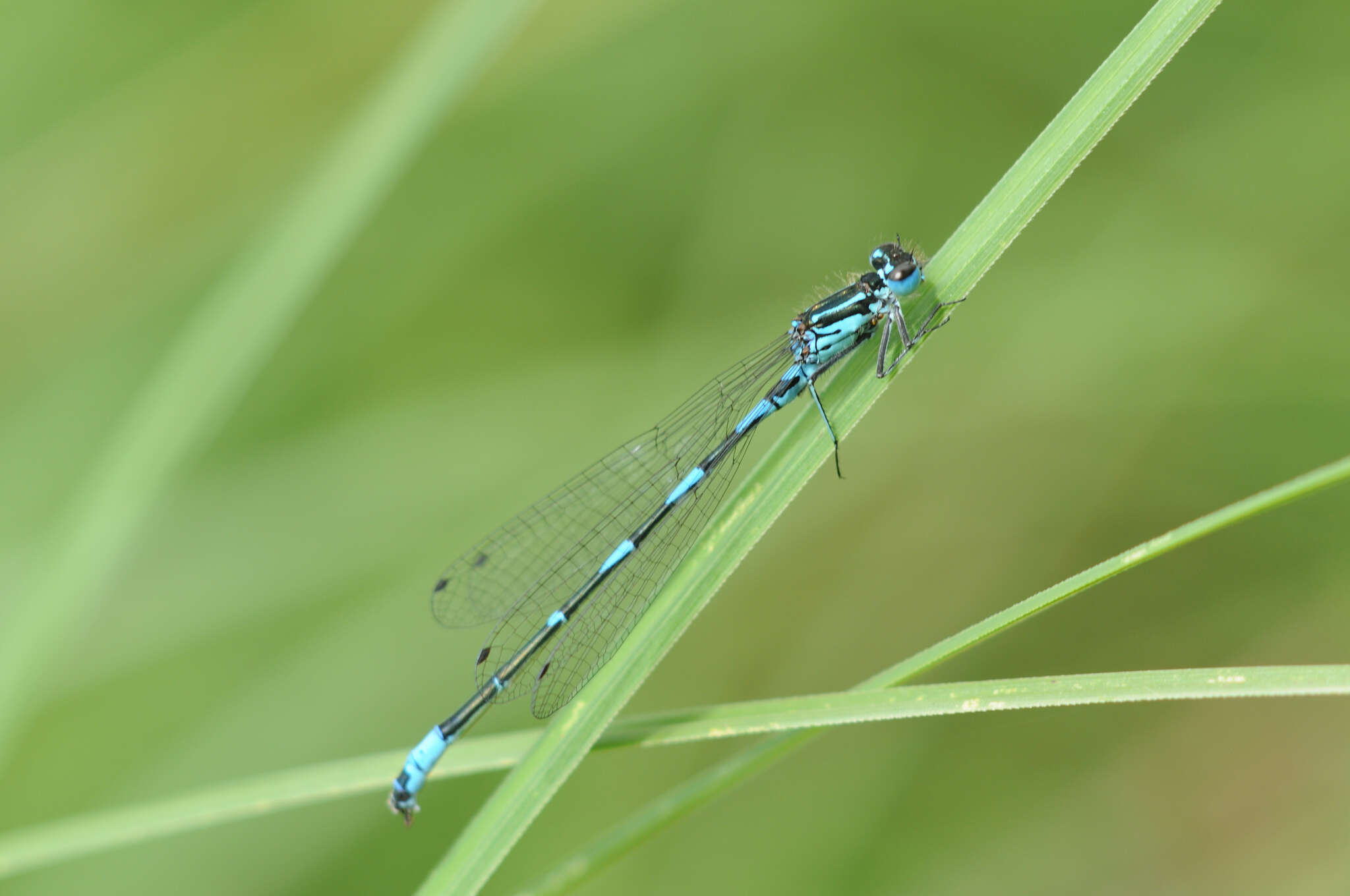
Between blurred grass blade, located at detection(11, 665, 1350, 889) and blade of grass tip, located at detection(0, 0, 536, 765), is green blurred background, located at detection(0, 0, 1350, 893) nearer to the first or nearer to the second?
blade of grass tip, located at detection(0, 0, 536, 765)

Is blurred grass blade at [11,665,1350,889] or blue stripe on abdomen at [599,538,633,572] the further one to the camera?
blue stripe on abdomen at [599,538,633,572]

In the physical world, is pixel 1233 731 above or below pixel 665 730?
below

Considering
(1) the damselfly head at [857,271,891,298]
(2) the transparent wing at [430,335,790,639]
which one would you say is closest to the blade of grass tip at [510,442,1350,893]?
(2) the transparent wing at [430,335,790,639]

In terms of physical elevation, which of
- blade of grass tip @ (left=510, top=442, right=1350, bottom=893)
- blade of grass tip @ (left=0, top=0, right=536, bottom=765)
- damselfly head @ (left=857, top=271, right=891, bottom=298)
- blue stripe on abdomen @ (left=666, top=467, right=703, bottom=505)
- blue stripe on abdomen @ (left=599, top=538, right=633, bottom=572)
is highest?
blade of grass tip @ (left=0, top=0, right=536, bottom=765)

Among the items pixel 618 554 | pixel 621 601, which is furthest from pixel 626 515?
pixel 621 601

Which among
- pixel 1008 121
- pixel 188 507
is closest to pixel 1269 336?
pixel 1008 121

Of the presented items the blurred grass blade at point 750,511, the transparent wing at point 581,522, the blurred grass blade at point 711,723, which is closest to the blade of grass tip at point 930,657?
the blurred grass blade at point 711,723

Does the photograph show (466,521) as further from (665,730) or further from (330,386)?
(665,730)
